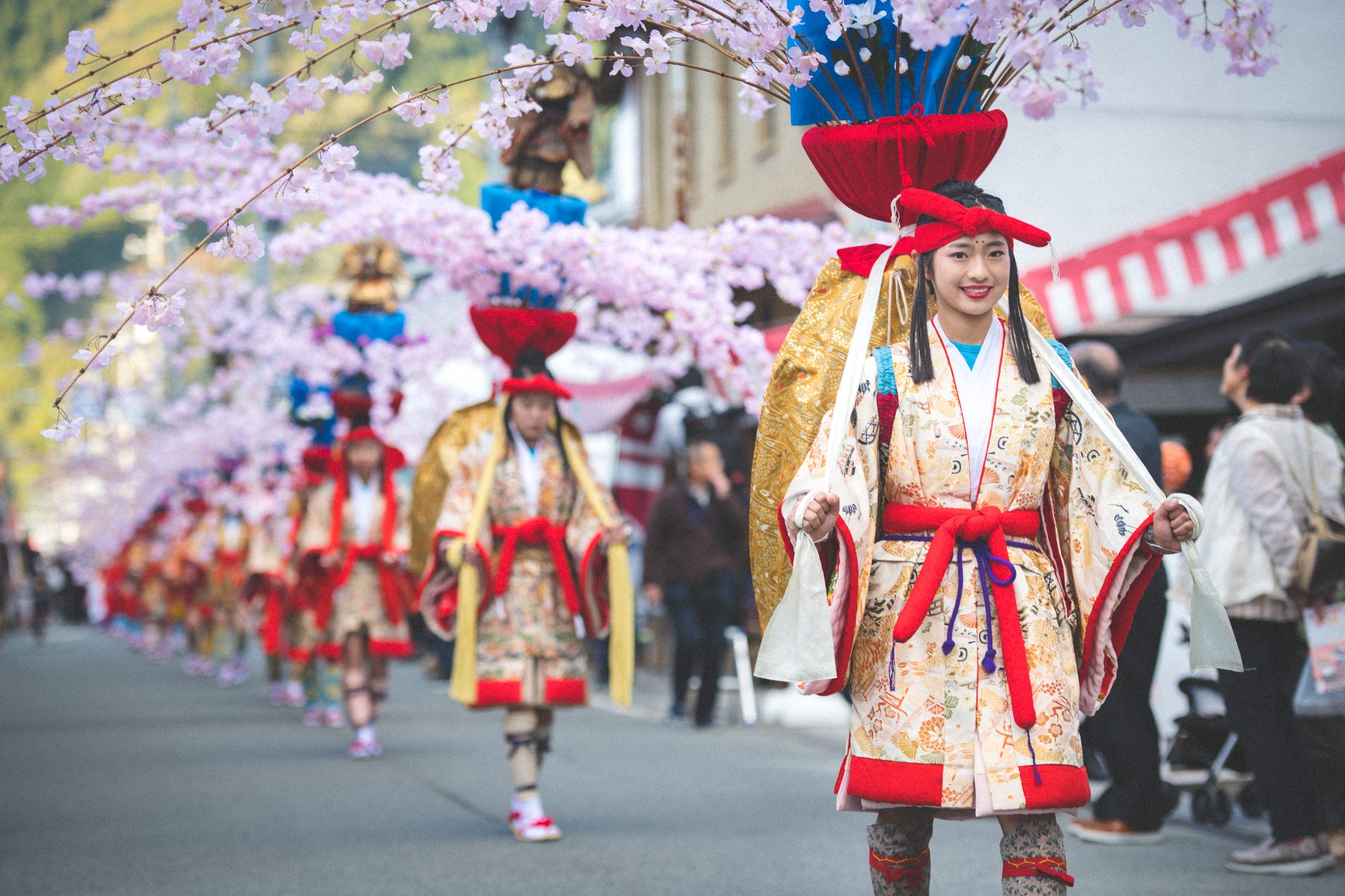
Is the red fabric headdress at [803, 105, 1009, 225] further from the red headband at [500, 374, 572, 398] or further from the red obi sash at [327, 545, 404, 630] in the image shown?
the red obi sash at [327, 545, 404, 630]

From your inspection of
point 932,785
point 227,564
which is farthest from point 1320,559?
point 227,564

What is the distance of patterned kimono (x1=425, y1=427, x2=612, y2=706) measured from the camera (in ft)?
21.2

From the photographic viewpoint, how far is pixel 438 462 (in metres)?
6.94

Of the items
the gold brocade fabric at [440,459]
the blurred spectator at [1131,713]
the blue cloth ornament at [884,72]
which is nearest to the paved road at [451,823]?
the blurred spectator at [1131,713]

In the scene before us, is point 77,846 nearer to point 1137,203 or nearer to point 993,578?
point 993,578

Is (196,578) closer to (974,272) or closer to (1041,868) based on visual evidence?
(974,272)

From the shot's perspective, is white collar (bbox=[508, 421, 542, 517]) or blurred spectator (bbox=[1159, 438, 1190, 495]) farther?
blurred spectator (bbox=[1159, 438, 1190, 495])

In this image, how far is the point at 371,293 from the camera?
1056 centimetres

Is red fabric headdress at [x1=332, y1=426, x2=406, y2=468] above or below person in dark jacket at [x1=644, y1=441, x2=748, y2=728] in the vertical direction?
above

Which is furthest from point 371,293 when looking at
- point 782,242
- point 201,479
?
point 201,479

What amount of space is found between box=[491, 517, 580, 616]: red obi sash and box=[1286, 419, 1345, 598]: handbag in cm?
308

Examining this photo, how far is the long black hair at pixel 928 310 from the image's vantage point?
3594 millimetres

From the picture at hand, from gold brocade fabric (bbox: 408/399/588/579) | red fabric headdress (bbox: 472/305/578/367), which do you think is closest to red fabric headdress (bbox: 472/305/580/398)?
red fabric headdress (bbox: 472/305/578/367)

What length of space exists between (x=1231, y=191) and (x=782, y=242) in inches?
285
